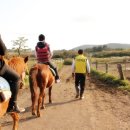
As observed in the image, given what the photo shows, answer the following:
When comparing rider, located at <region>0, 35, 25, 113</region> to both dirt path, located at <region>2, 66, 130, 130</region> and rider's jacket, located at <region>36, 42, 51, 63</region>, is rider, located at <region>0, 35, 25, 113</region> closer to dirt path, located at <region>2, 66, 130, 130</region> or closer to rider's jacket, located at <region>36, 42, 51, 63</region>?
dirt path, located at <region>2, 66, 130, 130</region>

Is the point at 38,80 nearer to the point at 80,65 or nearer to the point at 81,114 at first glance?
the point at 81,114

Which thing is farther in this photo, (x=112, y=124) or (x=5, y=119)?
(x=5, y=119)

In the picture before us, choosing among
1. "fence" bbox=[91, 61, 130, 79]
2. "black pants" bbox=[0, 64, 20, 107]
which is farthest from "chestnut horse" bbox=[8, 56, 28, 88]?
"fence" bbox=[91, 61, 130, 79]

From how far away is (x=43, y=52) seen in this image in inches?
544

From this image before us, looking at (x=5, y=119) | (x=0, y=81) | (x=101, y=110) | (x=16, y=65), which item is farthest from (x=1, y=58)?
(x=101, y=110)

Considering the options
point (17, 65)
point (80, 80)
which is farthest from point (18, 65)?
point (80, 80)

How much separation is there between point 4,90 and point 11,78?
2.06 ft

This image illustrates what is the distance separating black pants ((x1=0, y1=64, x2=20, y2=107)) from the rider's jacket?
223 inches

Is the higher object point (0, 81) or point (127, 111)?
point (0, 81)

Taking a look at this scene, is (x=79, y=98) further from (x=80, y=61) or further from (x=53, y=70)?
(x=53, y=70)

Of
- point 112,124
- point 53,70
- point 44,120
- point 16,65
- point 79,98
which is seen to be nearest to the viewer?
point 16,65

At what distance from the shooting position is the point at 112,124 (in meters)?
10.6

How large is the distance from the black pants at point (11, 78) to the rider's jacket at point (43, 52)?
18.6 ft

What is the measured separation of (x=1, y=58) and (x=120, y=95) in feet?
33.6
